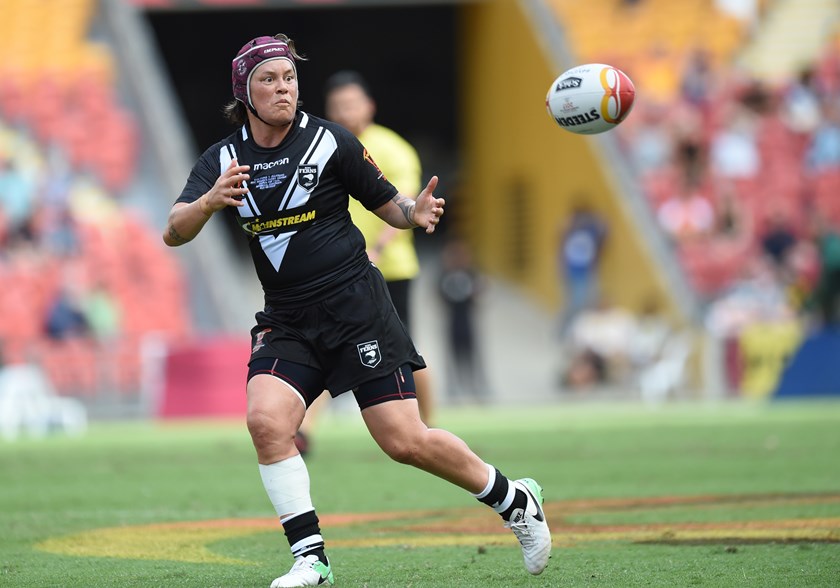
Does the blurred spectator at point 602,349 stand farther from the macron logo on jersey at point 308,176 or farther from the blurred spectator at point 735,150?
the macron logo on jersey at point 308,176

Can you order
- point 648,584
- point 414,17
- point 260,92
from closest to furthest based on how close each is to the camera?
point 648,584
point 260,92
point 414,17

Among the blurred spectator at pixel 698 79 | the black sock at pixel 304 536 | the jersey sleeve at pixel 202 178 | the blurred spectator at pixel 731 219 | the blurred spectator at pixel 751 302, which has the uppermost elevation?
the blurred spectator at pixel 698 79

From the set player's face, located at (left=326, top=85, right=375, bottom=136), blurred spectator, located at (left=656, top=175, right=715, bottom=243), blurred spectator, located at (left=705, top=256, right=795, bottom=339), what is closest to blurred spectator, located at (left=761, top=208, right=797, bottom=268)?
blurred spectator, located at (left=705, top=256, right=795, bottom=339)

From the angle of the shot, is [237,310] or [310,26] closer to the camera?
[237,310]

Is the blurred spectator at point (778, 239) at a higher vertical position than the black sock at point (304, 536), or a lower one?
higher

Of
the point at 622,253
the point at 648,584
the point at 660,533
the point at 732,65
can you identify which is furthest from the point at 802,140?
the point at 648,584

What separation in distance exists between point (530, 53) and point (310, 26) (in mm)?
7984

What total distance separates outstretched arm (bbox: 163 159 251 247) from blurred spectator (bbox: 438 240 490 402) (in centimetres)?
1674

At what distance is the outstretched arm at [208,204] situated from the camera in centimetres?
575

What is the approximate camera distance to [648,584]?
18.2 ft

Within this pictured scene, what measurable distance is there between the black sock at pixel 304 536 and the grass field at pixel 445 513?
196mm

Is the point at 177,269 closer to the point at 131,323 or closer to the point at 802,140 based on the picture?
the point at 131,323

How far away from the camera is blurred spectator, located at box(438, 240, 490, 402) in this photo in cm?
2270

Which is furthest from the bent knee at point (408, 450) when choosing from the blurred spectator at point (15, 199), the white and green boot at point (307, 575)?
the blurred spectator at point (15, 199)
